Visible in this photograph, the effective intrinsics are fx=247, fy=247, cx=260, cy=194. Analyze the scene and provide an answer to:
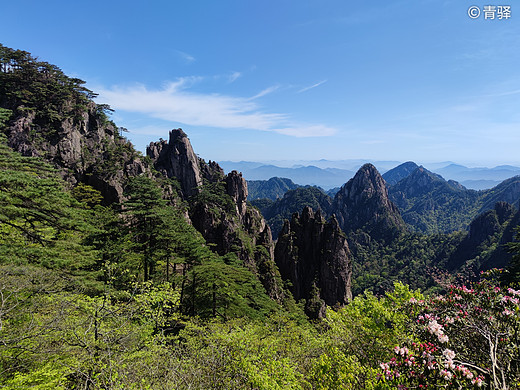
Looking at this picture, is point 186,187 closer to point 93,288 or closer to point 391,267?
point 93,288

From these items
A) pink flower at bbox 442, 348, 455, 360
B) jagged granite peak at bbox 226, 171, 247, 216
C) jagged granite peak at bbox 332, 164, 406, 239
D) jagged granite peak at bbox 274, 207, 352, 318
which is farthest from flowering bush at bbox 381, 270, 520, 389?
jagged granite peak at bbox 332, 164, 406, 239

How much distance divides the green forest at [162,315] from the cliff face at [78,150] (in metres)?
0.40

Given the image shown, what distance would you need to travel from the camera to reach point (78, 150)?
54.8m

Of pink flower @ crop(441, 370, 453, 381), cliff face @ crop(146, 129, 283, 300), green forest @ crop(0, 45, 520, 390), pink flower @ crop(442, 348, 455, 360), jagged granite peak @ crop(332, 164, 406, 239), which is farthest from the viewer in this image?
jagged granite peak @ crop(332, 164, 406, 239)

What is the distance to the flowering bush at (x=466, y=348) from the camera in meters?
5.34

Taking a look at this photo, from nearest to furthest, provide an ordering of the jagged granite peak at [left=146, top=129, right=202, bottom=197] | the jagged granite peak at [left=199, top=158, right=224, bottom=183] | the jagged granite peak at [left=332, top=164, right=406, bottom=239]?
the jagged granite peak at [left=146, top=129, right=202, bottom=197]
the jagged granite peak at [left=199, top=158, right=224, bottom=183]
the jagged granite peak at [left=332, top=164, right=406, bottom=239]

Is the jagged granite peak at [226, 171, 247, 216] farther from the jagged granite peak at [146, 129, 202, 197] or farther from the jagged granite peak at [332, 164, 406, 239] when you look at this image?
the jagged granite peak at [332, 164, 406, 239]

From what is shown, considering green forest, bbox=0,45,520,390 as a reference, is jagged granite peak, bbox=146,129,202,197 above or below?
above

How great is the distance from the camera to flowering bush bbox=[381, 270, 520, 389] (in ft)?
17.5

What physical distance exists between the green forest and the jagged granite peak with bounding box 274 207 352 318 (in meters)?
18.6

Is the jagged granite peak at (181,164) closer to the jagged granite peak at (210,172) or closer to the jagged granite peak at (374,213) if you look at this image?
the jagged granite peak at (210,172)

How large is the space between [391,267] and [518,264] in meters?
125

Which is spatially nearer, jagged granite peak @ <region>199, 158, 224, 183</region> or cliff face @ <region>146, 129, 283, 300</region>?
cliff face @ <region>146, 129, 283, 300</region>

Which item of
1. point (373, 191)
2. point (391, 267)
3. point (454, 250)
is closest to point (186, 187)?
point (391, 267)
